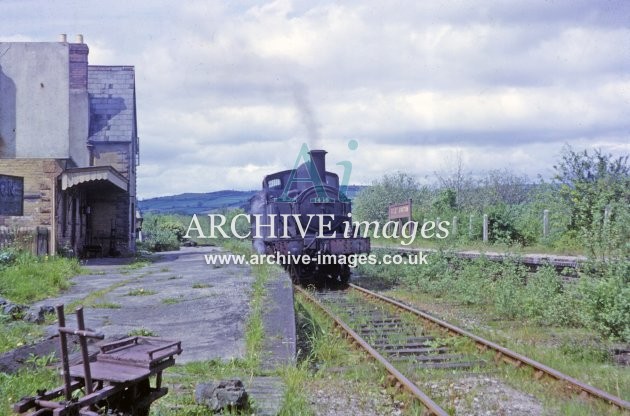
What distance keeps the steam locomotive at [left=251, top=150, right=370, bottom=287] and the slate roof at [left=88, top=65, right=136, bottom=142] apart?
9.17 m

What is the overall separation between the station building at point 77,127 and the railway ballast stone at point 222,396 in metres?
13.5

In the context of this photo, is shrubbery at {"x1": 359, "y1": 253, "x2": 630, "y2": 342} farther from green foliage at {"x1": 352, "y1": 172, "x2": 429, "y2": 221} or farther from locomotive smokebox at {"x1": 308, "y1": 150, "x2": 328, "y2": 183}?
green foliage at {"x1": 352, "y1": 172, "x2": 429, "y2": 221}

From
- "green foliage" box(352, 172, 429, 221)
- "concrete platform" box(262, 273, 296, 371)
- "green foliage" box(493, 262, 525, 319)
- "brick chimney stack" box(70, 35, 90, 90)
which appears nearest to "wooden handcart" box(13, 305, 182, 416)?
"concrete platform" box(262, 273, 296, 371)

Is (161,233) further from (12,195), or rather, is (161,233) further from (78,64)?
(12,195)

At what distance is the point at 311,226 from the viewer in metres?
15.1

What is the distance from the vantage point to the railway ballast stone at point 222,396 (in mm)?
4676

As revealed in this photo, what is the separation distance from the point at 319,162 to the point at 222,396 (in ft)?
36.8

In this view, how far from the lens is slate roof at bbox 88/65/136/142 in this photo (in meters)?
22.9

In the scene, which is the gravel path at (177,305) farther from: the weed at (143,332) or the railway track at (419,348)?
→ the railway track at (419,348)

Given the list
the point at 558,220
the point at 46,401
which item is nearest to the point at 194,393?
the point at 46,401

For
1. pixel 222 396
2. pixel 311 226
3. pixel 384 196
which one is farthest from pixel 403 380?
pixel 384 196

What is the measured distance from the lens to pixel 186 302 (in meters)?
10.2

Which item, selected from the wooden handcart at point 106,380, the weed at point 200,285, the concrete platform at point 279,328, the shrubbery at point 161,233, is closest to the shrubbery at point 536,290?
the concrete platform at point 279,328

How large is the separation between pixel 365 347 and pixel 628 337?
10.6ft
